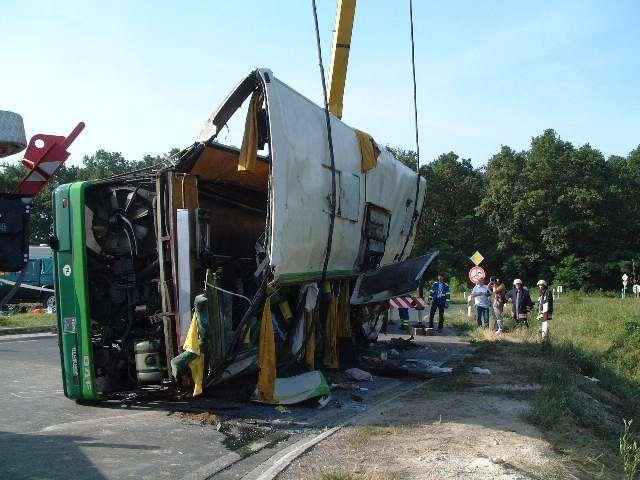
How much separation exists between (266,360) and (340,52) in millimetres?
8418

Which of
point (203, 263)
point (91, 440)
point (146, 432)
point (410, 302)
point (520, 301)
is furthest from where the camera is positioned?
point (520, 301)

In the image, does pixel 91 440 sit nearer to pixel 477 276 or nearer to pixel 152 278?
pixel 152 278

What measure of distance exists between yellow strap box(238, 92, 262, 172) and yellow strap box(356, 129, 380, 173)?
2174 millimetres

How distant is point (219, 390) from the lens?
7301mm

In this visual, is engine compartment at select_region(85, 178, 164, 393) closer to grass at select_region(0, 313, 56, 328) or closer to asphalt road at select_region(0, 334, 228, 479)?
asphalt road at select_region(0, 334, 228, 479)

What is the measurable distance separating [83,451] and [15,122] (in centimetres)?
329

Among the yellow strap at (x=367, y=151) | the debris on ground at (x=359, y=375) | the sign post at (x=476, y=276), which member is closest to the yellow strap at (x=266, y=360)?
the debris on ground at (x=359, y=375)

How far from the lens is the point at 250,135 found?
6508mm

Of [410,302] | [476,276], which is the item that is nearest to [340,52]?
[410,302]

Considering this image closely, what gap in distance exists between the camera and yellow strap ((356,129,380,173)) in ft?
27.7

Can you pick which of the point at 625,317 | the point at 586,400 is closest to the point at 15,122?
the point at 586,400

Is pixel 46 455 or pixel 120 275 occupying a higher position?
pixel 120 275

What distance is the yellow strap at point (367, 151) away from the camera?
8.45 metres

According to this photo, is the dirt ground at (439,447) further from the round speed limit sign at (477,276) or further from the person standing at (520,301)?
the round speed limit sign at (477,276)
